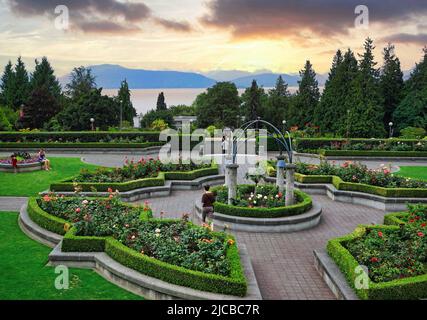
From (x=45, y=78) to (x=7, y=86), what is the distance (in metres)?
5.42

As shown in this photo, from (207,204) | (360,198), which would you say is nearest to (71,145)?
(207,204)

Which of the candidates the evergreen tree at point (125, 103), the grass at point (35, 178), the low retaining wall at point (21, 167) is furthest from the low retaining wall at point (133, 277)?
the evergreen tree at point (125, 103)


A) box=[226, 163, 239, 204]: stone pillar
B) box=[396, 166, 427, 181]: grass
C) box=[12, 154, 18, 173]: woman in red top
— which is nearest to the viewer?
box=[226, 163, 239, 204]: stone pillar

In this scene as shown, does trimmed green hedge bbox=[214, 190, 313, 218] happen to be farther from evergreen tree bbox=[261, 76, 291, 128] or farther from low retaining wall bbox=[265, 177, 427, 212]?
evergreen tree bbox=[261, 76, 291, 128]

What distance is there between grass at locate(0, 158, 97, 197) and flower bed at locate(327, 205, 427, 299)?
13304mm

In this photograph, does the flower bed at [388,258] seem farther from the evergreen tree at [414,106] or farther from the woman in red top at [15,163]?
the evergreen tree at [414,106]

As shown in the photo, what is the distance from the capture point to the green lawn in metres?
23.0

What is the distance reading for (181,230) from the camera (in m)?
11.2

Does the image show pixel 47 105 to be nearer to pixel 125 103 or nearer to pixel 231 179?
pixel 125 103

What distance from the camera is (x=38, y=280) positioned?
927 cm

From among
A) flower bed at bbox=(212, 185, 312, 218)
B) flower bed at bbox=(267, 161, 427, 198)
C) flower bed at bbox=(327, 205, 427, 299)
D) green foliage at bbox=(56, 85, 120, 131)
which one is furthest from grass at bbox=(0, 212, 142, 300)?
green foliage at bbox=(56, 85, 120, 131)
